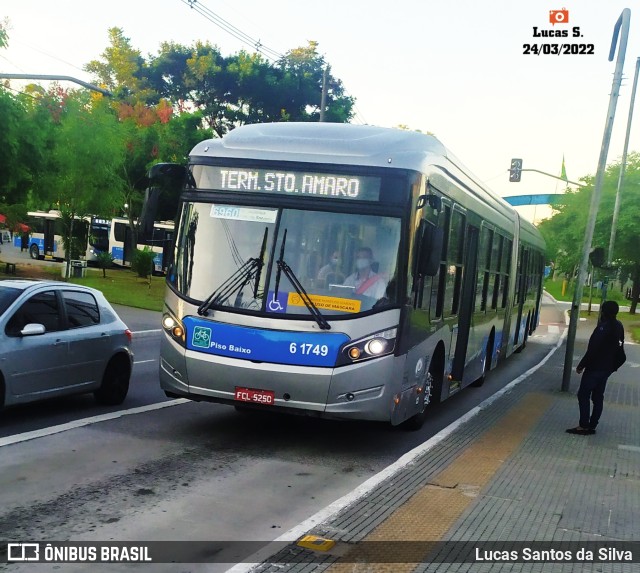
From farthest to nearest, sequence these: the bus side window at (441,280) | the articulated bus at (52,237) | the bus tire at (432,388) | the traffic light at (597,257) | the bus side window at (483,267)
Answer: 1. the articulated bus at (52,237)
2. the traffic light at (597,257)
3. the bus side window at (483,267)
4. the bus tire at (432,388)
5. the bus side window at (441,280)

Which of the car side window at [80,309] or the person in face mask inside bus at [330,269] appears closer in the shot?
the person in face mask inside bus at [330,269]

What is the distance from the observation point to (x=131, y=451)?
336 inches

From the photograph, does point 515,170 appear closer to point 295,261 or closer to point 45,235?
point 45,235

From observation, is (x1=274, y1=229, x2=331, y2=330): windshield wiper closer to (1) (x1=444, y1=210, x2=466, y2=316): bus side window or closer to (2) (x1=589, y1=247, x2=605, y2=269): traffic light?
(1) (x1=444, y1=210, x2=466, y2=316): bus side window

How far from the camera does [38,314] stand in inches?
389

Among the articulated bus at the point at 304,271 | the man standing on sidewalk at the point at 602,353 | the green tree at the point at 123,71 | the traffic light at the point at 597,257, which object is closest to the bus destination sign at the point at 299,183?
the articulated bus at the point at 304,271

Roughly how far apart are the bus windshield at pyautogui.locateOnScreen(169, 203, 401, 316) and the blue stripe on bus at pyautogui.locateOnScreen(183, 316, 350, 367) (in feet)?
0.69

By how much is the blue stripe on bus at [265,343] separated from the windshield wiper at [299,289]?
4.7 inches

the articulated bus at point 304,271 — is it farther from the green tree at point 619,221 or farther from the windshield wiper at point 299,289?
the green tree at point 619,221

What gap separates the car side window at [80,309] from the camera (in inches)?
410

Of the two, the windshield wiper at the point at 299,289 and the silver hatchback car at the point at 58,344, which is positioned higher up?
the windshield wiper at the point at 299,289

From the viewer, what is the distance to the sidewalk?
226 inches

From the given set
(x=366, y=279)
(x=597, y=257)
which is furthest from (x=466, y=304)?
(x=597, y=257)

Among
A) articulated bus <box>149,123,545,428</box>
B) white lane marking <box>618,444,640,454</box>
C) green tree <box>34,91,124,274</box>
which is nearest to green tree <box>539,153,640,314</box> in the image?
green tree <box>34,91,124,274</box>
